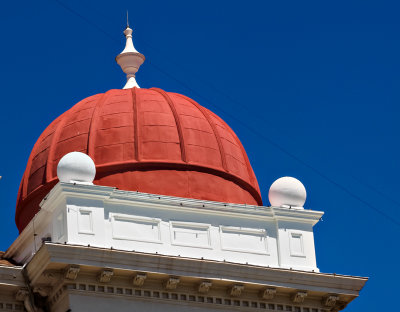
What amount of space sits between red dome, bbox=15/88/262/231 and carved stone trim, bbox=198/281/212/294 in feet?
10.4

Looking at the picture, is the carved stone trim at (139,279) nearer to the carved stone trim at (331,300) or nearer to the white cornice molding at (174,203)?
the white cornice molding at (174,203)

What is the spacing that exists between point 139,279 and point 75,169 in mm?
3102

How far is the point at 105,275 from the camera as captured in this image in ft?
98.1

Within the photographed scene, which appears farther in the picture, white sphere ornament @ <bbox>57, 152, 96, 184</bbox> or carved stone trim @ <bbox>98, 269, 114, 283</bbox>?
white sphere ornament @ <bbox>57, 152, 96, 184</bbox>

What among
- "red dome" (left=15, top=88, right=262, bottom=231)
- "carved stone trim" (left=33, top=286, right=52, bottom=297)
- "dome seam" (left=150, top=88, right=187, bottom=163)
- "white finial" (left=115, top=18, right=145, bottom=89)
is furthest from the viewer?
"white finial" (left=115, top=18, right=145, bottom=89)

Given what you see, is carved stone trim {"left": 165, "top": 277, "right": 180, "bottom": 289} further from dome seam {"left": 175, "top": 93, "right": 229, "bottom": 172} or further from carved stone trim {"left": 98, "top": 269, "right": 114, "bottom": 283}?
dome seam {"left": 175, "top": 93, "right": 229, "bottom": 172}

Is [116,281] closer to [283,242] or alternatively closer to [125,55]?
[283,242]

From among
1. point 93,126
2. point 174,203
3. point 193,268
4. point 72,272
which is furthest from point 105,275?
point 93,126

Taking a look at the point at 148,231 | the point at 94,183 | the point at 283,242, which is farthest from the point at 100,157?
the point at 283,242

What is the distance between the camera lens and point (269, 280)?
3127cm

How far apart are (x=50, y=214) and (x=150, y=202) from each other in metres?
2.40

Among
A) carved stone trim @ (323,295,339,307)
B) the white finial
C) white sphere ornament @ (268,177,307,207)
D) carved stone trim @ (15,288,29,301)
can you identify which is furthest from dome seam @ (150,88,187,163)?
carved stone trim @ (15,288,29,301)

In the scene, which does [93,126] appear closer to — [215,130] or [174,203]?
[215,130]

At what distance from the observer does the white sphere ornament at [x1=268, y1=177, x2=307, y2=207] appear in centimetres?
3291
